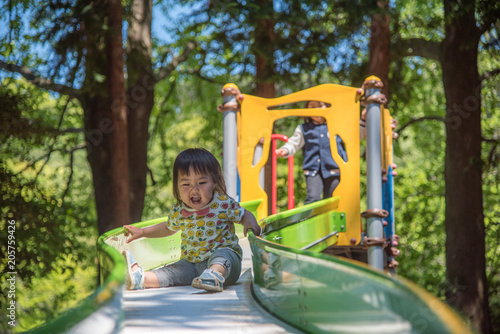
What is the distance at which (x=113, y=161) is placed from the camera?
10.3 metres

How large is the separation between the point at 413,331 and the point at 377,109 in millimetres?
5295

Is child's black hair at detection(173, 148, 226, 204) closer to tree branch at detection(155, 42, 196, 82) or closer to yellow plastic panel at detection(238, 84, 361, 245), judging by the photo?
yellow plastic panel at detection(238, 84, 361, 245)

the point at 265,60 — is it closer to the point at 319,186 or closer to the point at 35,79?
the point at 35,79

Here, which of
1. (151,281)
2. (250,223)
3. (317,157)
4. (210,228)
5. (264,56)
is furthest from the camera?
(264,56)

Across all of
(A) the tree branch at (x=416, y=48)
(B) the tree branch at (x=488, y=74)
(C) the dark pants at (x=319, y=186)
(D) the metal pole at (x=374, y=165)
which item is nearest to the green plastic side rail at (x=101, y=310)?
(D) the metal pole at (x=374, y=165)

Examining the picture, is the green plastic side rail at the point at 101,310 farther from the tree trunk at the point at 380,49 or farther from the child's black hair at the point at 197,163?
the tree trunk at the point at 380,49

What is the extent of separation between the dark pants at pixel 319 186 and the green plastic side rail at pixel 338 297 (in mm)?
4353

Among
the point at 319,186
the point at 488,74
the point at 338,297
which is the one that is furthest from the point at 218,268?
the point at 488,74

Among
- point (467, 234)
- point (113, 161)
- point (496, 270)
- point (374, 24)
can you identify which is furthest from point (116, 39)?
point (496, 270)

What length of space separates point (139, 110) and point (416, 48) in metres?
5.97

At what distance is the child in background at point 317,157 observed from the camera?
25.6 feet

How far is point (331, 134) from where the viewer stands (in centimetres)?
764

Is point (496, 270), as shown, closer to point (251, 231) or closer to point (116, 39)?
point (116, 39)

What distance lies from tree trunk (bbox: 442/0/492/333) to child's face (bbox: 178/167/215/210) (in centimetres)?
678
